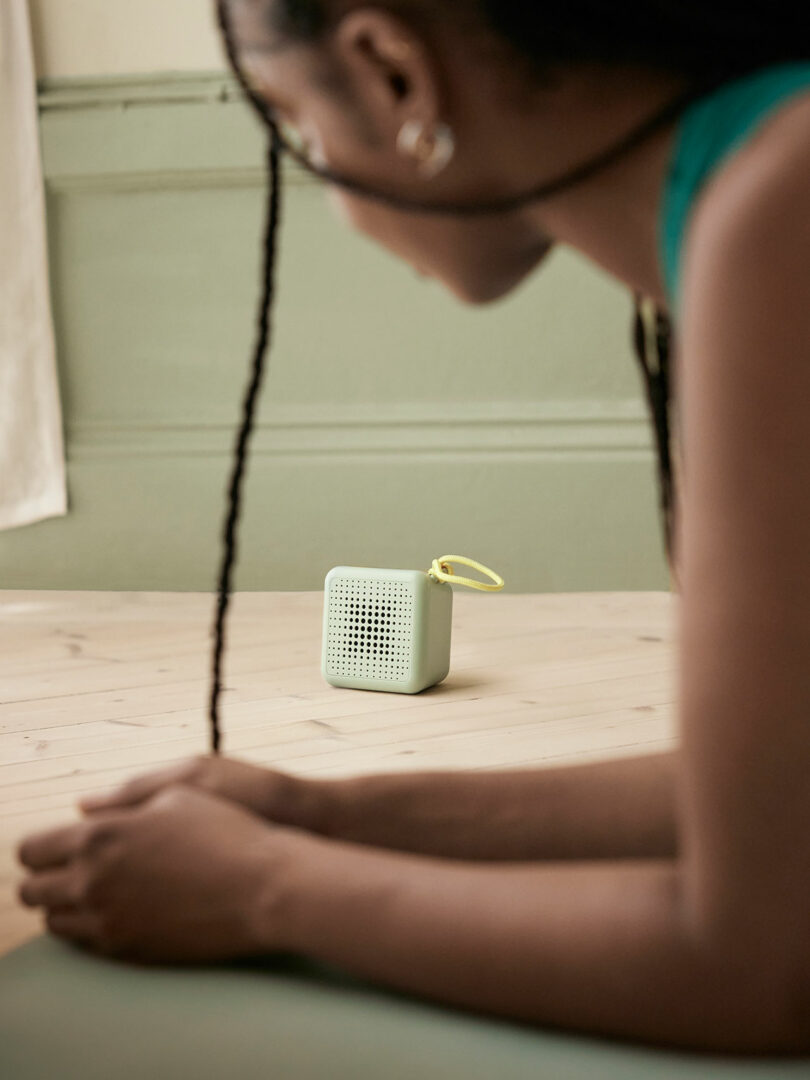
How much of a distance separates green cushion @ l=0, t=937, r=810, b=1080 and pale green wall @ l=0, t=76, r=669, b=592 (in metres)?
1.80

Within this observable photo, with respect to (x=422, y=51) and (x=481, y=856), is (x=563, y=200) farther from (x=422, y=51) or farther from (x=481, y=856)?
(x=481, y=856)

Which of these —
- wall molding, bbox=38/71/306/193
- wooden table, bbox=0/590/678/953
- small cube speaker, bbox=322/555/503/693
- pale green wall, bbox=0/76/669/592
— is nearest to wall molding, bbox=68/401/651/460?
pale green wall, bbox=0/76/669/592

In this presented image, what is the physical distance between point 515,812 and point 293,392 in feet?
5.95

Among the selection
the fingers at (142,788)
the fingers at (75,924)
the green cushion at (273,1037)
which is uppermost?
the fingers at (142,788)

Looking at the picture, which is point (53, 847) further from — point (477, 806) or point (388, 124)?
point (388, 124)

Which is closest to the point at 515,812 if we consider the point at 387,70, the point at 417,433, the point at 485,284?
the point at 485,284

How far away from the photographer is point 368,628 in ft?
5.36

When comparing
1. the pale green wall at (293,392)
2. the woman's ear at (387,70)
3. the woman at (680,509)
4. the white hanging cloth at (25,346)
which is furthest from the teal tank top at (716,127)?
the white hanging cloth at (25,346)

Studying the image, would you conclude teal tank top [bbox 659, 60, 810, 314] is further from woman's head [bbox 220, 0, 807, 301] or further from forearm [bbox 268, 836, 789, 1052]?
forearm [bbox 268, 836, 789, 1052]

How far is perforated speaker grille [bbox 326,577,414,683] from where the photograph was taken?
1609 millimetres

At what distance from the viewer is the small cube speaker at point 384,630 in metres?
1.60

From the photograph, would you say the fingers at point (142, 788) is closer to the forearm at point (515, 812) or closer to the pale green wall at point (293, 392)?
the forearm at point (515, 812)

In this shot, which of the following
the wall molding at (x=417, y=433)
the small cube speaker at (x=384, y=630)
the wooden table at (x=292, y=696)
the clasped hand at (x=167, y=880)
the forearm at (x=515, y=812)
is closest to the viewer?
the clasped hand at (x=167, y=880)

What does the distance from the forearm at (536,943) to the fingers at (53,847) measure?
12 centimetres
